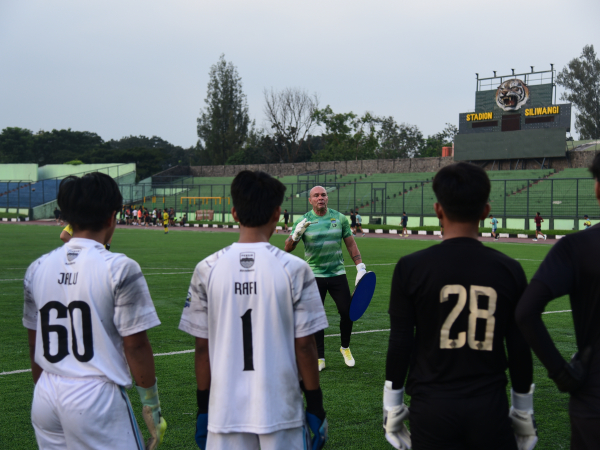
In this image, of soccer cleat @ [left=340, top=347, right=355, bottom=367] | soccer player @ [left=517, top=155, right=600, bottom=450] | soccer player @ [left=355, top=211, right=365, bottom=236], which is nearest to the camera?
soccer player @ [left=517, top=155, right=600, bottom=450]

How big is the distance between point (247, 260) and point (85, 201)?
812mm

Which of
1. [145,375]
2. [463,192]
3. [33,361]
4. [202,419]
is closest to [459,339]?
[463,192]

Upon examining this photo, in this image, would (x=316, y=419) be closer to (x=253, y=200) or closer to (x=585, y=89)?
(x=253, y=200)

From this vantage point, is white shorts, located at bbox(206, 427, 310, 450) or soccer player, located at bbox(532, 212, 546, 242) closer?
white shorts, located at bbox(206, 427, 310, 450)

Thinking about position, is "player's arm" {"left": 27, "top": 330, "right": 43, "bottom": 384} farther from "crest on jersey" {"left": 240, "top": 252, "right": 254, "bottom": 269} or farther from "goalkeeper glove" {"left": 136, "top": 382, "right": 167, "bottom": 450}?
"crest on jersey" {"left": 240, "top": 252, "right": 254, "bottom": 269}

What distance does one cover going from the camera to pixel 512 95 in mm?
51344

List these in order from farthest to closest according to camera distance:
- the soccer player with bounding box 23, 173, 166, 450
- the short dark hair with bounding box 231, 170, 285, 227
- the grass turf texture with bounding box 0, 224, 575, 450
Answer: the grass turf texture with bounding box 0, 224, 575, 450 < the short dark hair with bounding box 231, 170, 285, 227 < the soccer player with bounding box 23, 173, 166, 450

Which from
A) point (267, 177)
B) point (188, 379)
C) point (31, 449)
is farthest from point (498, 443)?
point (188, 379)

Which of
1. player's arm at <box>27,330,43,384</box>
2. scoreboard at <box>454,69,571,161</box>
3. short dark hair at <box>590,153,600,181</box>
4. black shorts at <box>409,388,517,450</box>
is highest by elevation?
scoreboard at <box>454,69,571,161</box>

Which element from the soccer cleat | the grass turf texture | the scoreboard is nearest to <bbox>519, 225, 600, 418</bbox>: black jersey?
the grass turf texture

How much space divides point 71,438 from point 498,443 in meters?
1.85

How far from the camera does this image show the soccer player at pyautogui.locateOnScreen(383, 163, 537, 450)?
2.57 metres

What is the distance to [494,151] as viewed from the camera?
5166 centimetres

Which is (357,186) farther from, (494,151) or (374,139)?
(374,139)
